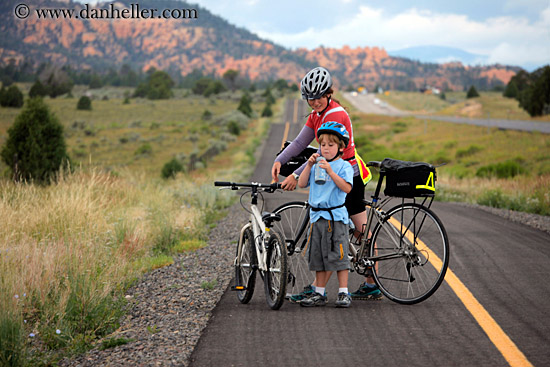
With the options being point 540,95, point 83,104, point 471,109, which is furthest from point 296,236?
point 83,104

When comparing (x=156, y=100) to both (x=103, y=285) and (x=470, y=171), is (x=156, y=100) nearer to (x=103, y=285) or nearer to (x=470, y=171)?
(x=470, y=171)

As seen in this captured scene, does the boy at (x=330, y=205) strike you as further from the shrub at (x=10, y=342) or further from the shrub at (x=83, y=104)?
the shrub at (x=83, y=104)

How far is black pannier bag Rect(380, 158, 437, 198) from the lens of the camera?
17.9ft

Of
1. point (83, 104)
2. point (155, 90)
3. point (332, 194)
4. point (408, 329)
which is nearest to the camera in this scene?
point (408, 329)

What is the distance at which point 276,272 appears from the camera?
561cm

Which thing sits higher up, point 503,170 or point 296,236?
point 296,236

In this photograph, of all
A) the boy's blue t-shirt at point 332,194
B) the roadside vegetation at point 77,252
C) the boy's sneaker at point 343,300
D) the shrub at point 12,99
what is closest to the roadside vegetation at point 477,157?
the roadside vegetation at point 77,252

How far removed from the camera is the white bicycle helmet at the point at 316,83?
5508 millimetres

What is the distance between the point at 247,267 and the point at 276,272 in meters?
0.49

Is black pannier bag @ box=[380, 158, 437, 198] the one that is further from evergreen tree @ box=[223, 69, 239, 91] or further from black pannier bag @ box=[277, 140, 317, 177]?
evergreen tree @ box=[223, 69, 239, 91]

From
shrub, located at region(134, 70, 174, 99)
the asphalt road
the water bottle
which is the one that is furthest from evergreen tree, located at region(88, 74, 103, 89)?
the water bottle

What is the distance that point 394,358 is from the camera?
437 centimetres

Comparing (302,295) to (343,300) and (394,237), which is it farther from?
(394,237)

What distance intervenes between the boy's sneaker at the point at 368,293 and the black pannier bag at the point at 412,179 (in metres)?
1.10
